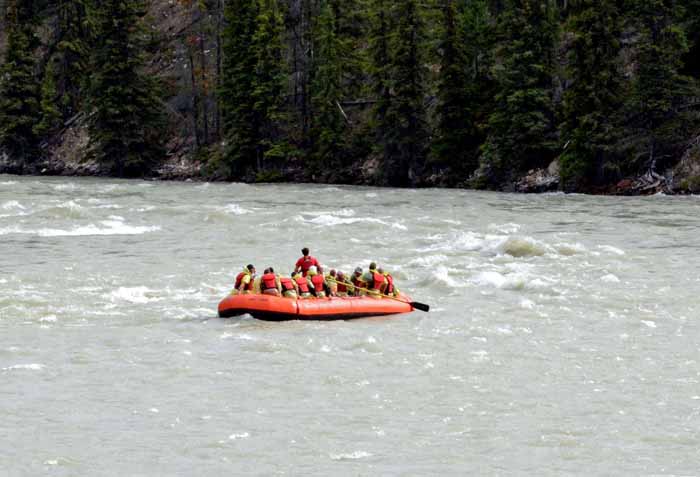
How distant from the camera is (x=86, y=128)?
224 ft

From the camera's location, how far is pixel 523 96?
48812 millimetres

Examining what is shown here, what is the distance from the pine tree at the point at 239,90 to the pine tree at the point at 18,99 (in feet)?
50.1

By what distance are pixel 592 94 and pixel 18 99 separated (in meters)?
39.2

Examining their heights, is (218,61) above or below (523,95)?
above

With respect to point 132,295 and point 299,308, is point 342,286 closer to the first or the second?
point 299,308

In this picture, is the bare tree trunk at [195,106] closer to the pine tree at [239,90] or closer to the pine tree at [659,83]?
the pine tree at [239,90]

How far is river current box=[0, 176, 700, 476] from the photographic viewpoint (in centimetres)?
1288

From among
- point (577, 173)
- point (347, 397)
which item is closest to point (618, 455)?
point (347, 397)

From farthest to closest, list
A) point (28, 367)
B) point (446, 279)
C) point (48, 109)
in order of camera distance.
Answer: point (48, 109), point (446, 279), point (28, 367)

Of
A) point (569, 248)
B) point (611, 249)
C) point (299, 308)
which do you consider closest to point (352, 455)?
point (299, 308)

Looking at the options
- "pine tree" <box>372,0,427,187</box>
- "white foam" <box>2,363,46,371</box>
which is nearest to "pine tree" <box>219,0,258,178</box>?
"pine tree" <box>372,0,427,187</box>

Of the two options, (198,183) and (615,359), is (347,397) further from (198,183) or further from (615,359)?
(198,183)

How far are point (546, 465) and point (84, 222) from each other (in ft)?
86.4

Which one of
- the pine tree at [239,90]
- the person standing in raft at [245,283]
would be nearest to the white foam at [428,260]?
the person standing in raft at [245,283]
